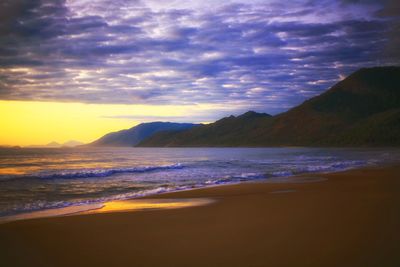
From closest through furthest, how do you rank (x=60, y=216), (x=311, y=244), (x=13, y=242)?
(x=311, y=244)
(x=13, y=242)
(x=60, y=216)

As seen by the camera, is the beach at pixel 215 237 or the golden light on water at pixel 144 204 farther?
the golden light on water at pixel 144 204

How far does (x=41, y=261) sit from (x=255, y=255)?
11.8ft

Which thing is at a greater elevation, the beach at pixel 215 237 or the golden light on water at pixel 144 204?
the beach at pixel 215 237

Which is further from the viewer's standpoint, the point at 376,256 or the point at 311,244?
the point at 311,244

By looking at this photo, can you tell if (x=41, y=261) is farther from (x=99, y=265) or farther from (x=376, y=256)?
(x=376, y=256)

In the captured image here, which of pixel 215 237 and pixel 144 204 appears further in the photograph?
pixel 144 204

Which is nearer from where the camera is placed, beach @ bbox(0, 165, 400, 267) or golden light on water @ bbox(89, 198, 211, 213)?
beach @ bbox(0, 165, 400, 267)

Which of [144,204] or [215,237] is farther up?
[215,237]

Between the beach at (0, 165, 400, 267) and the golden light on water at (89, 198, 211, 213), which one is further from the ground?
the beach at (0, 165, 400, 267)

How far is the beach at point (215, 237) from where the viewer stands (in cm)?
603

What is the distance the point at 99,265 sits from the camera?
586 centimetres

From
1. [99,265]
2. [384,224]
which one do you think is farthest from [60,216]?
[384,224]

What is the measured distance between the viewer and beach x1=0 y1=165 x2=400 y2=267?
603cm

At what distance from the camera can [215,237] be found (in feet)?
24.3
